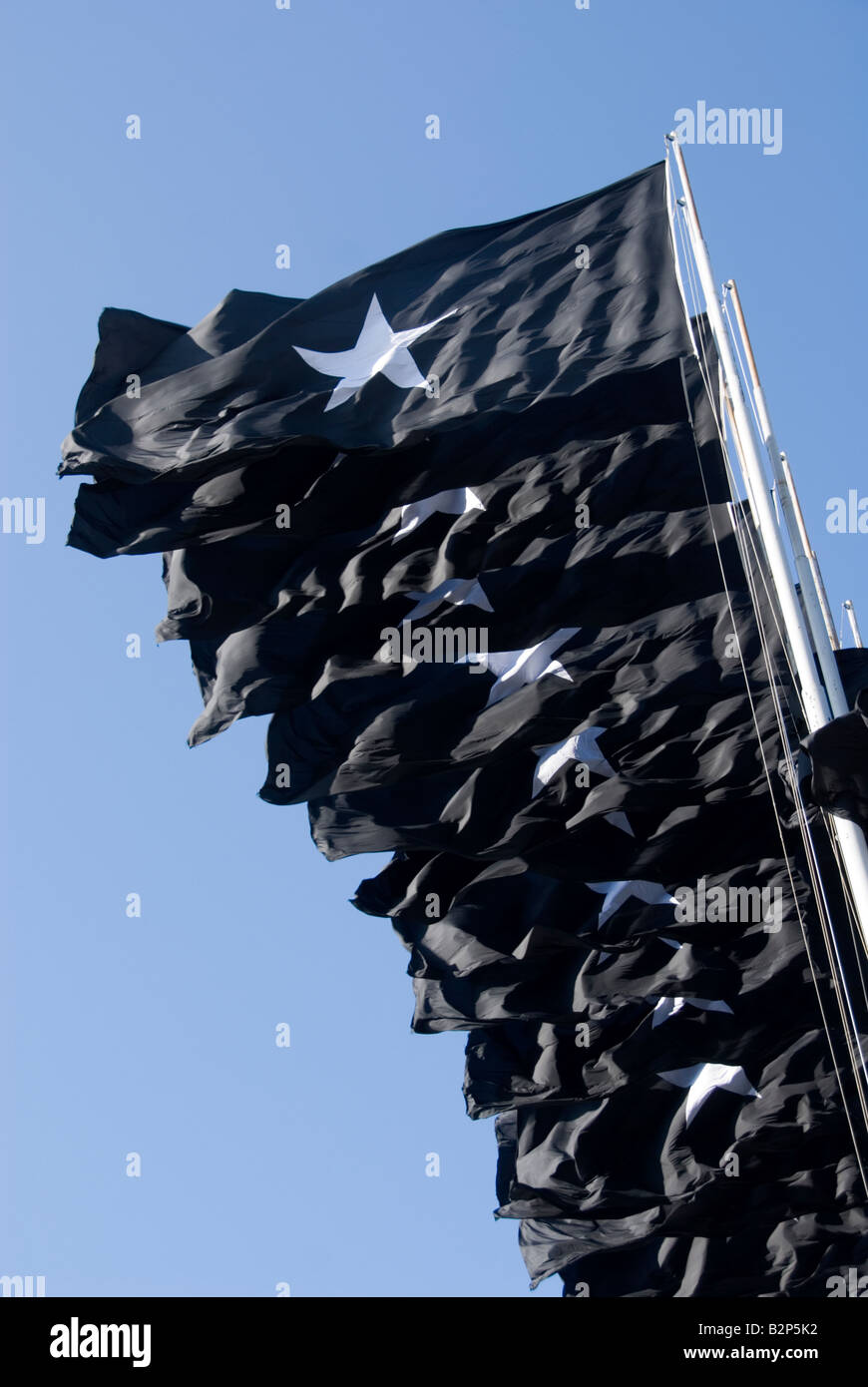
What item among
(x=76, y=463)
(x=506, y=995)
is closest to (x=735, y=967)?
(x=506, y=995)

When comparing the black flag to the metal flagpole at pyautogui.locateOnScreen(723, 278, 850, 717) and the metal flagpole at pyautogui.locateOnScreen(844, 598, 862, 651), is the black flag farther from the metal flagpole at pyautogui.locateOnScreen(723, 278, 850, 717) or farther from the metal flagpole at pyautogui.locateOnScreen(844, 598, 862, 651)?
the metal flagpole at pyautogui.locateOnScreen(844, 598, 862, 651)

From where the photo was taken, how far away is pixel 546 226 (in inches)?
547

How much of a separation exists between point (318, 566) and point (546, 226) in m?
3.58

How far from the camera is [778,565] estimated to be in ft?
37.8

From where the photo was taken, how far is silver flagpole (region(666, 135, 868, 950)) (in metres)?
10.6

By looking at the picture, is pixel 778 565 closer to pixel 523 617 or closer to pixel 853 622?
pixel 523 617

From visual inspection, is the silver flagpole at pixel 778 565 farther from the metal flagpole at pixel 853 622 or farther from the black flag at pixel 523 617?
the metal flagpole at pixel 853 622

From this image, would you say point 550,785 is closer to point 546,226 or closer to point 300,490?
point 300,490

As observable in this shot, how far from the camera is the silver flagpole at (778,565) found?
1062 cm

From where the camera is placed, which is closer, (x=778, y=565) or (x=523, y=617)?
(x=778, y=565)

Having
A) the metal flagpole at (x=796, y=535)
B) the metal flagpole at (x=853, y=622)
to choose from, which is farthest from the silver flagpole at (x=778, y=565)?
the metal flagpole at (x=853, y=622)

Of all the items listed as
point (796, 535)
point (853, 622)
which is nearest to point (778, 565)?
point (796, 535)

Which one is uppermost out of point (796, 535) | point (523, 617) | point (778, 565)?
point (796, 535)

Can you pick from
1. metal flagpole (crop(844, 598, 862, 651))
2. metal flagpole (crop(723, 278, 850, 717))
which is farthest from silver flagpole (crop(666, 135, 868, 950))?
metal flagpole (crop(844, 598, 862, 651))
